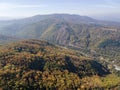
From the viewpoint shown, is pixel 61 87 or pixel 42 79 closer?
pixel 61 87

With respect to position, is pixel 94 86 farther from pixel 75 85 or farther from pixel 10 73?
pixel 10 73

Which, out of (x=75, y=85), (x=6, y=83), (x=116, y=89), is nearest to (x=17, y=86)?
(x=6, y=83)

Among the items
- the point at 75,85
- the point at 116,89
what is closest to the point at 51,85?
the point at 75,85

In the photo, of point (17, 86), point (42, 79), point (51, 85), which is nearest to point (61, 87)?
point (51, 85)

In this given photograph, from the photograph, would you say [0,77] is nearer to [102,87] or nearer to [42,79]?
[42,79]

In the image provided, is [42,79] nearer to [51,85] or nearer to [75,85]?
[51,85]

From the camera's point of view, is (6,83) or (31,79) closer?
(6,83)

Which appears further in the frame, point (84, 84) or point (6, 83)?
point (84, 84)
